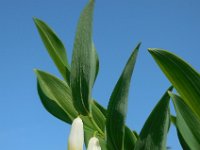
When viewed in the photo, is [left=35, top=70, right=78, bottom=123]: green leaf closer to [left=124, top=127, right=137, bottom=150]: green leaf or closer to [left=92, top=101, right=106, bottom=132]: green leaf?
[left=92, top=101, right=106, bottom=132]: green leaf

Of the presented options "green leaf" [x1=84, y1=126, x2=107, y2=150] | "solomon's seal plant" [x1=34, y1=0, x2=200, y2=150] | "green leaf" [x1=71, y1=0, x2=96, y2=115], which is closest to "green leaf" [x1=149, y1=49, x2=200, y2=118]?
"solomon's seal plant" [x1=34, y1=0, x2=200, y2=150]

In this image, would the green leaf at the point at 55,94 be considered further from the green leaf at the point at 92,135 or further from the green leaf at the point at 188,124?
the green leaf at the point at 188,124

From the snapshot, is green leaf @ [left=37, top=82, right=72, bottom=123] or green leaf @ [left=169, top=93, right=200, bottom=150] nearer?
green leaf @ [left=169, top=93, right=200, bottom=150]

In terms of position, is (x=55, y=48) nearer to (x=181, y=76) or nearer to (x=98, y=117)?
(x=98, y=117)

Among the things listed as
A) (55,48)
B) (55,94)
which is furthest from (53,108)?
(55,48)

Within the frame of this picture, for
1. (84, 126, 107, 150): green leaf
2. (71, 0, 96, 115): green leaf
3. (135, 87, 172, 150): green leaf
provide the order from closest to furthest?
(135, 87, 172, 150): green leaf < (71, 0, 96, 115): green leaf < (84, 126, 107, 150): green leaf

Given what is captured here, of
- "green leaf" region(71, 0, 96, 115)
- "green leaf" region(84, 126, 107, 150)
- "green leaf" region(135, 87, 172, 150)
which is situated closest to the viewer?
"green leaf" region(135, 87, 172, 150)

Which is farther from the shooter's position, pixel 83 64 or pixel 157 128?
pixel 83 64
